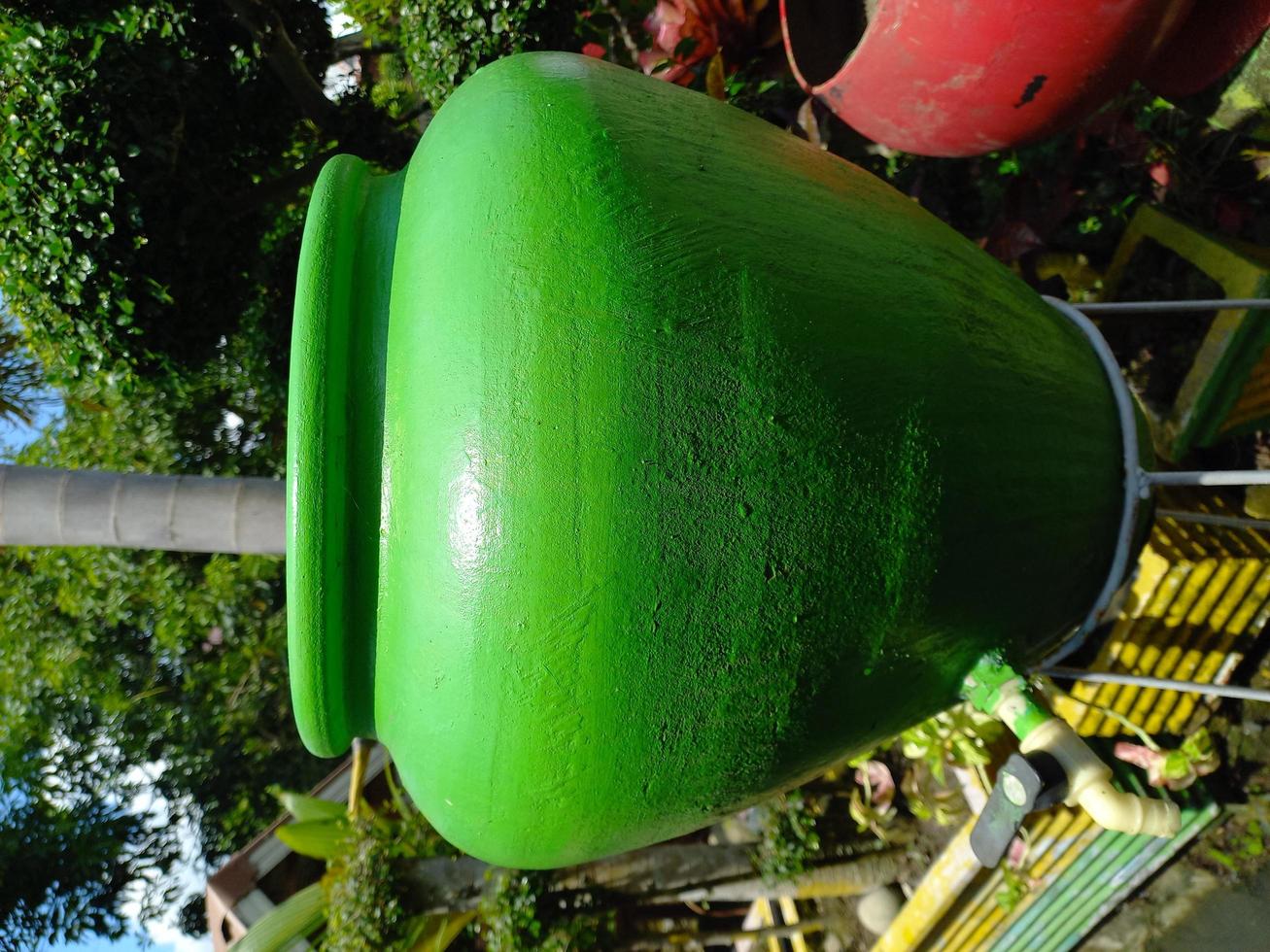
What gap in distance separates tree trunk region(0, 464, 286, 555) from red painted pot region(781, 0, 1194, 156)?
142cm

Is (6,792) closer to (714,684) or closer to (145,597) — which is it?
(145,597)

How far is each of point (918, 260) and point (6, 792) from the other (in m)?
5.68

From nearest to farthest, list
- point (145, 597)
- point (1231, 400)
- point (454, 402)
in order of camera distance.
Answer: point (454, 402), point (1231, 400), point (145, 597)

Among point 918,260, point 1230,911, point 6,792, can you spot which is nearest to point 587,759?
point 918,260

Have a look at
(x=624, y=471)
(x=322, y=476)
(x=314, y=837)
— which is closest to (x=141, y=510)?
(x=322, y=476)

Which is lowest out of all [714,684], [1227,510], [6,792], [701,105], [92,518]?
[6,792]

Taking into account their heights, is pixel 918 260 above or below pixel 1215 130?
below

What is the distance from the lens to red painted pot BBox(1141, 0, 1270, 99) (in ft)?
4.99

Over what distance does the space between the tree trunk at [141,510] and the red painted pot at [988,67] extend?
1420 mm

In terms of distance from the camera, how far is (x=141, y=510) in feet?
5.57

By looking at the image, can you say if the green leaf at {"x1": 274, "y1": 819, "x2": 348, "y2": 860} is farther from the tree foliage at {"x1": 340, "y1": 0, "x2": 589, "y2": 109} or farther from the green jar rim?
the tree foliage at {"x1": 340, "y1": 0, "x2": 589, "y2": 109}

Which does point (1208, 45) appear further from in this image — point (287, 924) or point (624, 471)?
point (287, 924)

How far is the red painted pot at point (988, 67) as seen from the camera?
1.41 metres

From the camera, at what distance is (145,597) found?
4.48 metres
